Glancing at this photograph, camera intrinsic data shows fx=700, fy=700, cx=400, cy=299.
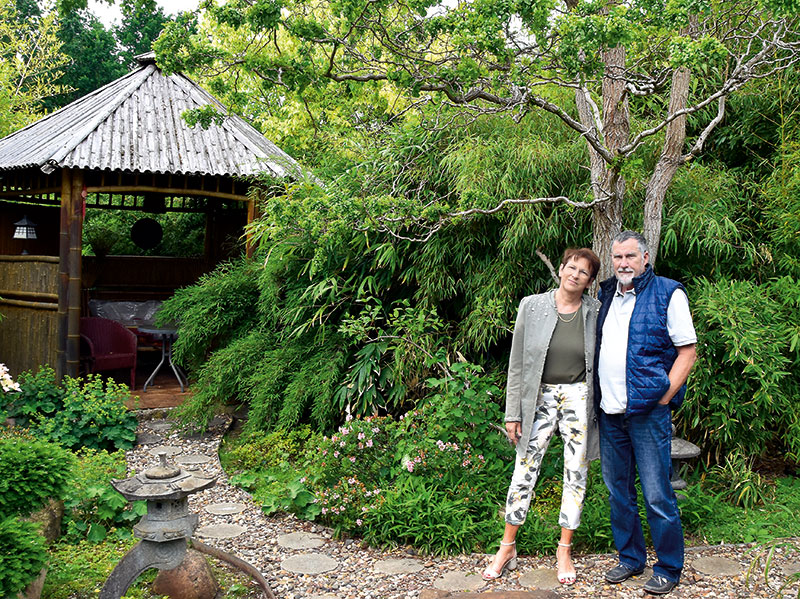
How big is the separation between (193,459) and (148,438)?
881mm

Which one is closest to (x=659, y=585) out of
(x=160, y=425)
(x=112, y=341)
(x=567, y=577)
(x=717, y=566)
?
(x=567, y=577)

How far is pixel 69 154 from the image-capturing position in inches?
265

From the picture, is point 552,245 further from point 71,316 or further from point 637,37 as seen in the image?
point 71,316

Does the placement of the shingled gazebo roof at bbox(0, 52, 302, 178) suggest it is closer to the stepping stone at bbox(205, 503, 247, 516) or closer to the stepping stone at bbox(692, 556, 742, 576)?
the stepping stone at bbox(205, 503, 247, 516)

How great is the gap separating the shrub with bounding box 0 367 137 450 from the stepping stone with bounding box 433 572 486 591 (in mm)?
3488

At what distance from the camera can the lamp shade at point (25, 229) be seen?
29.3 feet

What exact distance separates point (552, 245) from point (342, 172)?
2.26m

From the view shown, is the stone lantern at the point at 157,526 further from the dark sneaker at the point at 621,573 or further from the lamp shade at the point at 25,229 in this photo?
the lamp shade at the point at 25,229

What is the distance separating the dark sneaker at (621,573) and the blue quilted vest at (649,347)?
0.82 meters

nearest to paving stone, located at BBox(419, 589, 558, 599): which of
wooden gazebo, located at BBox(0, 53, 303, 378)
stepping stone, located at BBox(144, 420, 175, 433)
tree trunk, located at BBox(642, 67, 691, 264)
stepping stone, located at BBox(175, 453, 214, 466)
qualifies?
tree trunk, located at BBox(642, 67, 691, 264)

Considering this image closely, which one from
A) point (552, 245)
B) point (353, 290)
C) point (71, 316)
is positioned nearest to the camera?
point (552, 245)

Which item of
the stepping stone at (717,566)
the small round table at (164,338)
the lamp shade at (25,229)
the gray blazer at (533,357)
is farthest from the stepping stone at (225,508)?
the lamp shade at (25,229)

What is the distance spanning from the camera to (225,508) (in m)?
4.75

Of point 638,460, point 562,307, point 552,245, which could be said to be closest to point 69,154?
point 552,245
